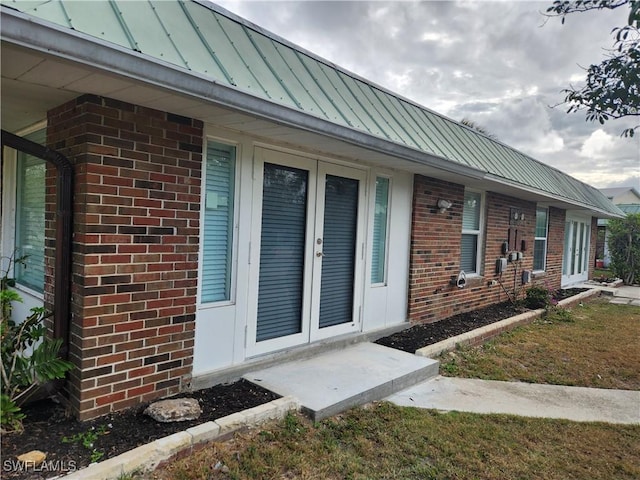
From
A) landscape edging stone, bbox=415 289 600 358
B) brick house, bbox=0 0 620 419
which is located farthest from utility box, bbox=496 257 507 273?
brick house, bbox=0 0 620 419

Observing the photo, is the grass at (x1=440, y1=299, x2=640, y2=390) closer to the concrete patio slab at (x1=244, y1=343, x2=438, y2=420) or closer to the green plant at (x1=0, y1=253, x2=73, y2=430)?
the concrete patio slab at (x1=244, y1=343, x2=438, y2=420)

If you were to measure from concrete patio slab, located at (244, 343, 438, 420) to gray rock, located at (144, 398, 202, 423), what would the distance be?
2.43ft

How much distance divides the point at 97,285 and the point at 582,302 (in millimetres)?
10937

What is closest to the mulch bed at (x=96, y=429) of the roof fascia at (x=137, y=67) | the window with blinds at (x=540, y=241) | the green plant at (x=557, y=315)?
the roof fascia at (x=137, y=67)

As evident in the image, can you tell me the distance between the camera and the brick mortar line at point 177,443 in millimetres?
2277

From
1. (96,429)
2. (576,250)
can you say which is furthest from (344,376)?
(576,250)

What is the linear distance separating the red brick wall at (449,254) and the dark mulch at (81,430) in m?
3.45

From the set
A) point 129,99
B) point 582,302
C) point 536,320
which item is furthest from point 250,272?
point 582,302

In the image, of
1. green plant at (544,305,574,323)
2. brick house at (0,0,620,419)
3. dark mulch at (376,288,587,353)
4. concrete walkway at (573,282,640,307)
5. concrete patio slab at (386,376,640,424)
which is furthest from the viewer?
concrete walkway at (573,282,640,307)

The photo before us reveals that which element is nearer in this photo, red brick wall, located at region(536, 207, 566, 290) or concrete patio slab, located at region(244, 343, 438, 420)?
concrete patio slab, located at region(244, 343, 438, 420)

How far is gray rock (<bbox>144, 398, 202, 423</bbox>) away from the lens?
2.90 m

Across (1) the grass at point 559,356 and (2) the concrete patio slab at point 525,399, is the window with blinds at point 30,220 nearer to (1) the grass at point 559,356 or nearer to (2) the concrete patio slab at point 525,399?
(2) the concrete patio slab at point 525,399

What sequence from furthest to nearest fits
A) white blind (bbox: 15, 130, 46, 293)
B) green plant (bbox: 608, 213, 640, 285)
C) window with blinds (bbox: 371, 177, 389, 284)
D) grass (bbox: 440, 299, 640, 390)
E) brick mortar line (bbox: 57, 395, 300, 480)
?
green plant (bbox: 608, 213, 640, 285) → window with blinds (bbox: 371, 177, 389, 284) → grass (bbox: 440, 299, 640, 390) → white blind (bbox: 15, 130, 46, 293) → brick mortar line (bbox: 57, 395, 300, 480)

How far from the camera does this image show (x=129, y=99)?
→ 2869 mm
